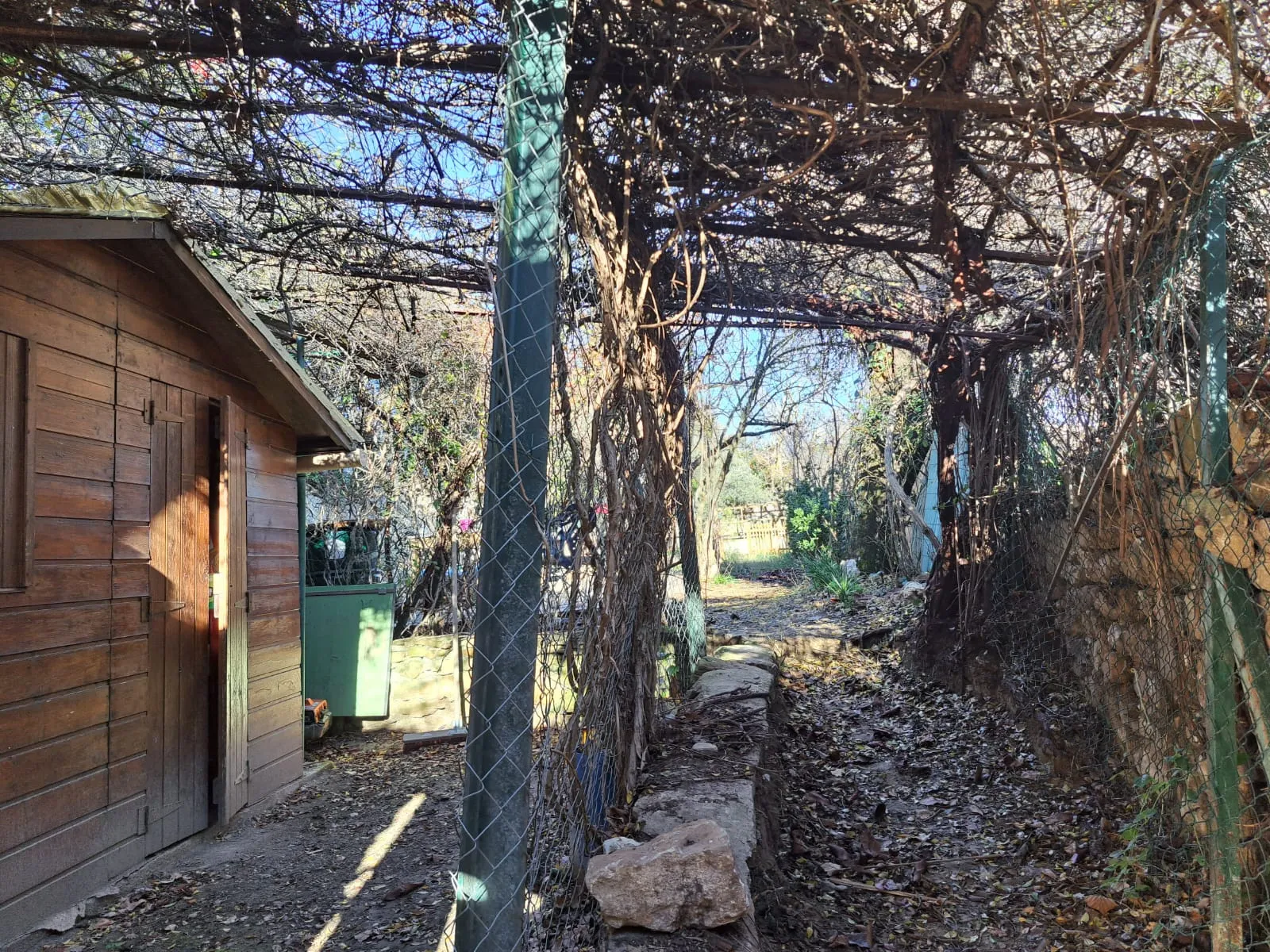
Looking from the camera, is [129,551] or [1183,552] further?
[129,551]

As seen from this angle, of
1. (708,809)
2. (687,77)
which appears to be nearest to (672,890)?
(708,809)

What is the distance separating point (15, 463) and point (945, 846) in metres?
5.15

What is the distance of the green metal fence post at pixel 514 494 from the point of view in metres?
2.34

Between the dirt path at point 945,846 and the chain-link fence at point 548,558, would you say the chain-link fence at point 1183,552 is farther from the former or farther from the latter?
the chain-link fence at point 548,558

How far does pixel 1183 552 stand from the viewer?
331cm

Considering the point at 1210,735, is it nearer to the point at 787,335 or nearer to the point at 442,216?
the point at 442,216

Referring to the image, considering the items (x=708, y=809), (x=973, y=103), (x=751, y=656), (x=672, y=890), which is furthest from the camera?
(x=751, y=656)

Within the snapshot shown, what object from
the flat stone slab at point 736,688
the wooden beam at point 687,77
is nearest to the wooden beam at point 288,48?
the wooden beam at point 687,77

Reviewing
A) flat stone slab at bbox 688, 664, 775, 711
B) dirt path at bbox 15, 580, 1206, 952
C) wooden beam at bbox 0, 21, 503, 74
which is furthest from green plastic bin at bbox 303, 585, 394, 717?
wooden beam at bbox 0, 21, 503, 74

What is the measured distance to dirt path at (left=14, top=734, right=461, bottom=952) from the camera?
14.0 feet

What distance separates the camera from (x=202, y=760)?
19.6ft

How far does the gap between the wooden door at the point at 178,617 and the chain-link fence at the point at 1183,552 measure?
5293mm

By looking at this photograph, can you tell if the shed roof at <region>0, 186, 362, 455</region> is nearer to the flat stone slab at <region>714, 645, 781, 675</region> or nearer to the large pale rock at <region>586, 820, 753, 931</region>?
the flat stone slab at <region>714, 645, 781, 675</region>

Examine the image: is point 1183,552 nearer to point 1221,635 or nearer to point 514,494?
point 1221,635
